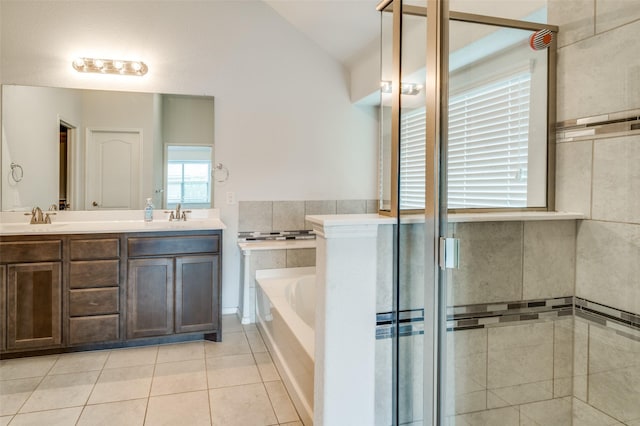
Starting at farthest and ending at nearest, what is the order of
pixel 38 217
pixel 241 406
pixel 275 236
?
1. pixel 275 236
2. pixel 38 217
3. pixel 241 406

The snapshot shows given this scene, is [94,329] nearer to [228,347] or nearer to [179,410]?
[228,347]

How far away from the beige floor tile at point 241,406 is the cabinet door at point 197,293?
0.73 m

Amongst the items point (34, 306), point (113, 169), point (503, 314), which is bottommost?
point (34, 306)

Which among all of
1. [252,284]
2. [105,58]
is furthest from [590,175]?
[105,58]

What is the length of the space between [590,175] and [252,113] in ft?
9.33

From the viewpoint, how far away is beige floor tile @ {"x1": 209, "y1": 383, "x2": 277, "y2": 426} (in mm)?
1994

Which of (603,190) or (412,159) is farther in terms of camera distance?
(412,159)

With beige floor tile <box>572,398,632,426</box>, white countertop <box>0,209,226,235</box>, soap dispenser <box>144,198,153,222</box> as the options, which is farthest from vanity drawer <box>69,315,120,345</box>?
beige floor tile <box>572,398,632,426</box>

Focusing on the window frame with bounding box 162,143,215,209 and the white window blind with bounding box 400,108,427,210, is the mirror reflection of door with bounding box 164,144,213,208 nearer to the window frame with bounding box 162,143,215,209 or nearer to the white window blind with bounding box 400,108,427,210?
the window frame with bounding box 162,143,215,209

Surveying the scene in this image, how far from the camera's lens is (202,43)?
358cm

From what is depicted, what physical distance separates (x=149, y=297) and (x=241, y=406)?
1.14 meters

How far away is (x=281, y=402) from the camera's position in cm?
217

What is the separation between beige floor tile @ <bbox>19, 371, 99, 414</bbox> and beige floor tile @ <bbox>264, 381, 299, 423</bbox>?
3.22ft

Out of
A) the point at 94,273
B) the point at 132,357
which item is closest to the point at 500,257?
the point at 132,357
